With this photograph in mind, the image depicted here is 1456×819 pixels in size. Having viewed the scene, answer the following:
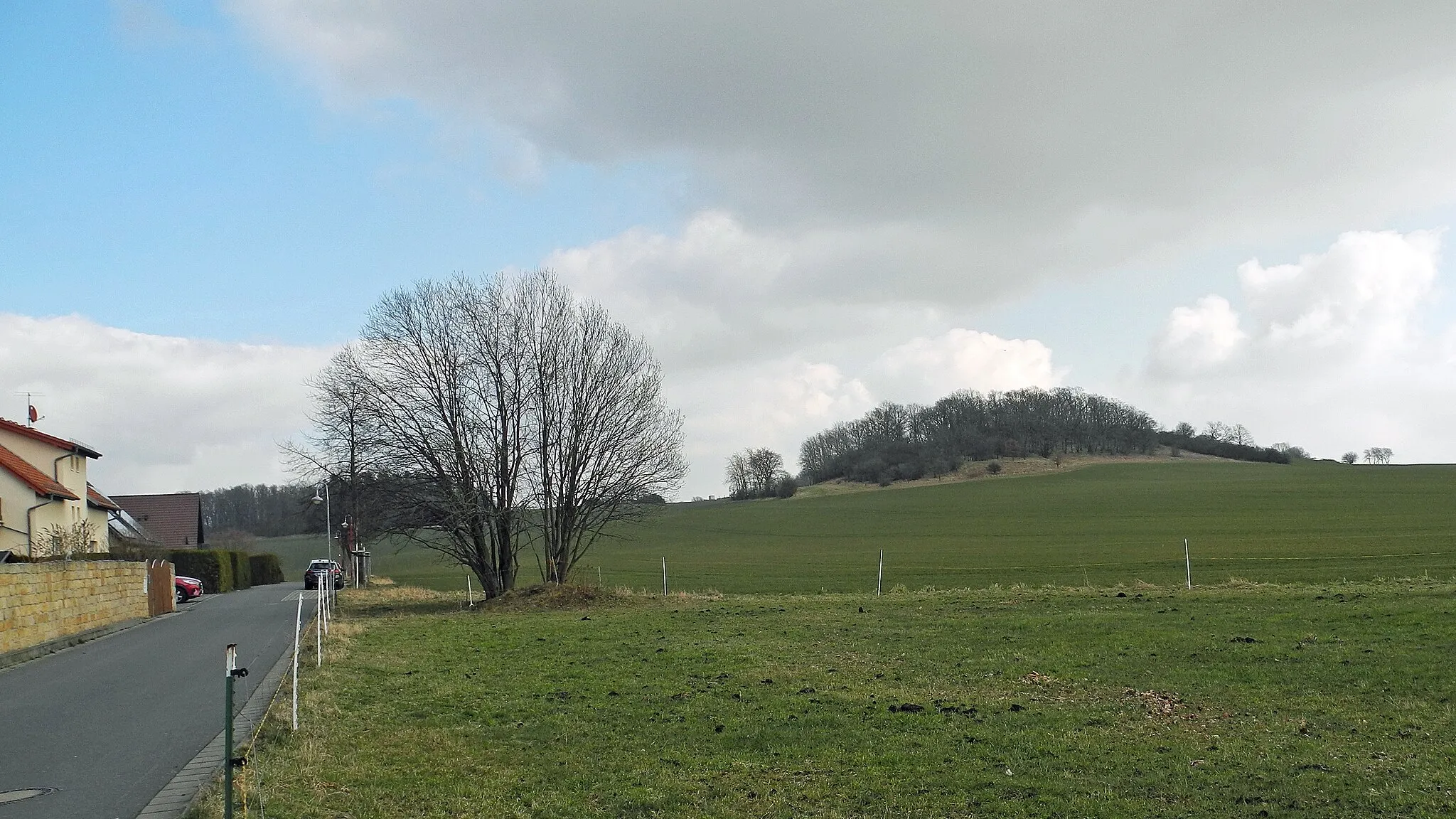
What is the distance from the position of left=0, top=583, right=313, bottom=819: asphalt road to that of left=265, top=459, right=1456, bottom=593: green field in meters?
17.0

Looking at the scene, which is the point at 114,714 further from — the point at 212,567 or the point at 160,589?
the point at 212,567

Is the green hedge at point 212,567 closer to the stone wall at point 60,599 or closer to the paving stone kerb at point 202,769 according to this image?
the stone wall at point 60,599

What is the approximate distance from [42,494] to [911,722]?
1695 inches

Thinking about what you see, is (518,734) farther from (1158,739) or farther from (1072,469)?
(1072,469)

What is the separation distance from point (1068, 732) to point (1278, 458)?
414 ft

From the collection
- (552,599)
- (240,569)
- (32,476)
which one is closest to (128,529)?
(240,569)

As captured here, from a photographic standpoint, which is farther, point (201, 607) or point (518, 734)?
point (201, 607)

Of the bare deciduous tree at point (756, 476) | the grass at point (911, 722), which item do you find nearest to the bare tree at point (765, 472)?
the bare deciduous tree at point (756, 476)

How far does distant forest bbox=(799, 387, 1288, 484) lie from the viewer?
380 feet

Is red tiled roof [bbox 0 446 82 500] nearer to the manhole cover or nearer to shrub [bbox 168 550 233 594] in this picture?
shrub [bbox 168 550 233 594]

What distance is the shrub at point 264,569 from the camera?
70.9 m

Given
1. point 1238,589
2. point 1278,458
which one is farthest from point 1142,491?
point 1238,589

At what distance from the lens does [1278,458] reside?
11962 centimetres

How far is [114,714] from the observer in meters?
12.8
